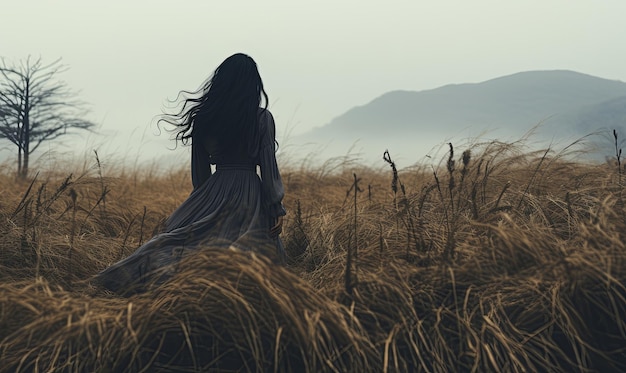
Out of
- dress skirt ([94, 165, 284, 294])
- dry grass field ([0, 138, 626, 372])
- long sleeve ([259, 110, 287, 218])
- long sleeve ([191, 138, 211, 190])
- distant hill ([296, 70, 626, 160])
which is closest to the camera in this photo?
dry grass field ([0, 138, 626, 372])

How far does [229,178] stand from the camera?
9.80ft

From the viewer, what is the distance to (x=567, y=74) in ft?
488

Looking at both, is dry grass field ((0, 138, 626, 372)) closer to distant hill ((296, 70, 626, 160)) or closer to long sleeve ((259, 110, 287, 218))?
long sleeve ((259, 110, 287, 218))

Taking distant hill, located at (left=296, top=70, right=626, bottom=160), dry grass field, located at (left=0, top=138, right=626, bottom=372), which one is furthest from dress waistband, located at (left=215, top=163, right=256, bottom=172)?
distant hill, located at (left=296, top=70, right=626, bottom=160)

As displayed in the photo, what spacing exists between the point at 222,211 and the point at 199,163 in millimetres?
375

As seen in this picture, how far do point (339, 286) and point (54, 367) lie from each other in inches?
43.1

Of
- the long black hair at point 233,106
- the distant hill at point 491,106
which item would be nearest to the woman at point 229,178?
the long black hair at point 233,106

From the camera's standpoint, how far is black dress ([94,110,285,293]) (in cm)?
276

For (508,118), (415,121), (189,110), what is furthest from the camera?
(415,121)

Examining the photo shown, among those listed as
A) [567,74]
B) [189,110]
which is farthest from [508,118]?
[189,110]

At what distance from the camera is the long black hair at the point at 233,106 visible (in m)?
2.88

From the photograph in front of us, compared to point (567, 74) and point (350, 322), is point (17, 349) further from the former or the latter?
point (567, 74)

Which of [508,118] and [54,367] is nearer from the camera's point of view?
[54,367]

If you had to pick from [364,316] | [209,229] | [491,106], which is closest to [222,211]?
[209,229]
